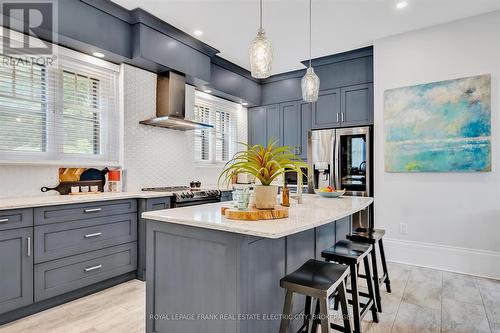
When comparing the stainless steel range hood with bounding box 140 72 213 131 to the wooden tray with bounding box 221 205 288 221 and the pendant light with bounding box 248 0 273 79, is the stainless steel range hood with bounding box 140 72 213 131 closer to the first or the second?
the pendant light with bounding box 248 0 273 79

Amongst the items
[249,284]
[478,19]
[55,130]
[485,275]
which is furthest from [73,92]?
[485,275]

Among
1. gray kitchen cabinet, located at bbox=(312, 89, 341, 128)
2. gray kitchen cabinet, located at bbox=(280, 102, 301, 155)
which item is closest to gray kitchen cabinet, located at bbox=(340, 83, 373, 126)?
gray kitchen cabinet, located at bbox=(312, 89, 341, 128)

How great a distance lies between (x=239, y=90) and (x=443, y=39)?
2983 mm

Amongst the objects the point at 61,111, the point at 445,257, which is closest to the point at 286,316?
the point at 445,257

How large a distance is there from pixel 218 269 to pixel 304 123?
383 cm

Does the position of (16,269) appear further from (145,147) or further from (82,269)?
(145,147)

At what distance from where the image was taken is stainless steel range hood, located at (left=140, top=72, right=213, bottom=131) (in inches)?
148

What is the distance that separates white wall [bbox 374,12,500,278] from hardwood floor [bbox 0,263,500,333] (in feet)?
1.43

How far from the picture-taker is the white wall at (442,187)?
10.5ft

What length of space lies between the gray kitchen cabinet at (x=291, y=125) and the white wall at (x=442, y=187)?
1428 mm

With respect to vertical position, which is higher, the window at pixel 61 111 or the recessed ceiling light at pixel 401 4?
the recessed ceiling light at pixel 401 4

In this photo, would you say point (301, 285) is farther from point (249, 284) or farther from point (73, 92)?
point (73, 92)

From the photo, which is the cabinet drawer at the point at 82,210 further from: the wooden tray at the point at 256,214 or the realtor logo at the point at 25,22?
the wooden tray at the point at 256,214

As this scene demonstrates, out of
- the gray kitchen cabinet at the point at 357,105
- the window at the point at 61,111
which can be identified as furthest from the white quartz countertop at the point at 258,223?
the gray kitchen cabinet at the point at 357,105
